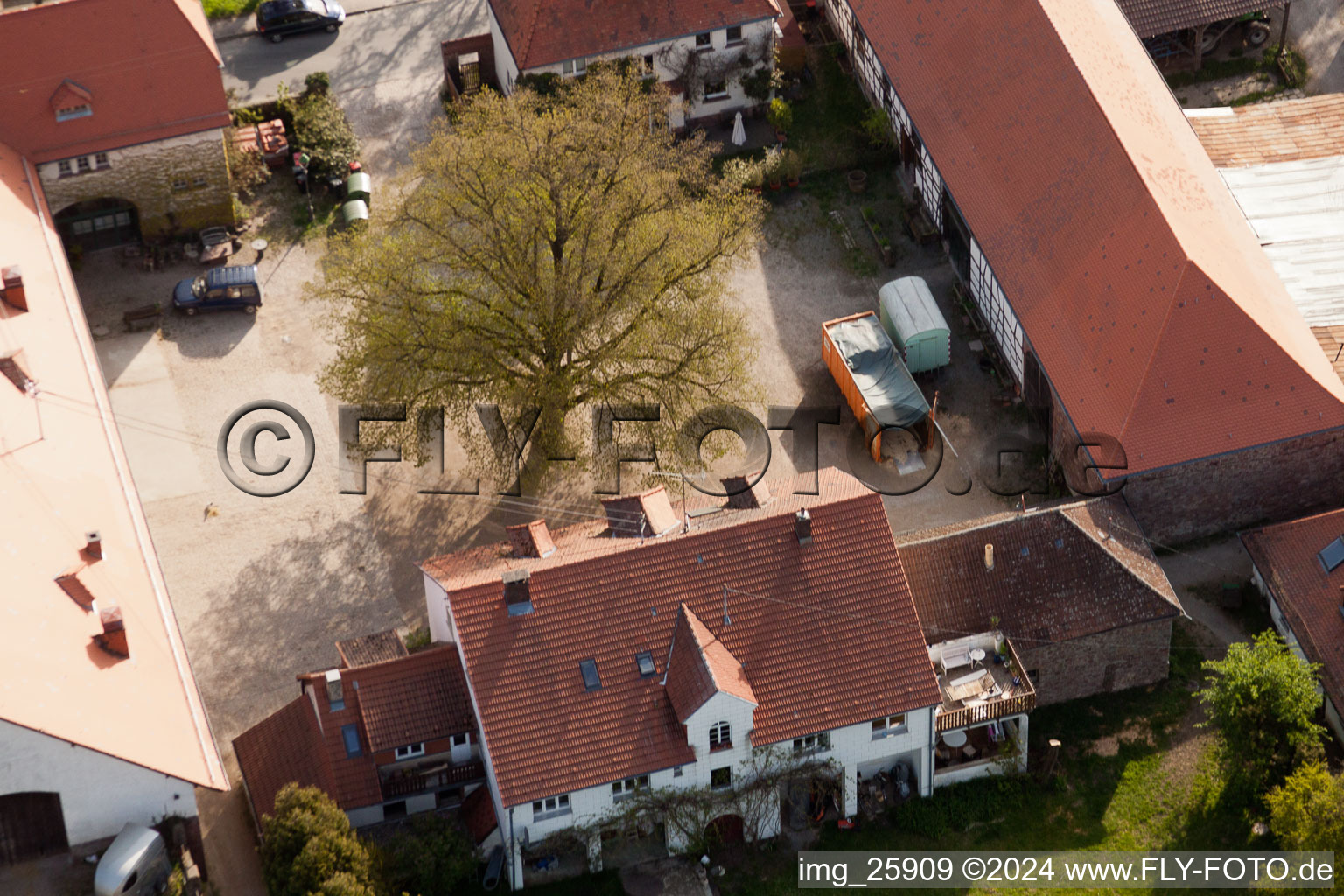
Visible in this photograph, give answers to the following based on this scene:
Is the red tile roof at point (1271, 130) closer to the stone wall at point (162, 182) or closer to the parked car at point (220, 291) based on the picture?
the parked car at point (220, 291)

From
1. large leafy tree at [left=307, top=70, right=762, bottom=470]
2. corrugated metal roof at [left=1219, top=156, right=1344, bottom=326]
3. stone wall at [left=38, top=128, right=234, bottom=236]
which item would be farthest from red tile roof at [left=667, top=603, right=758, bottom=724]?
stone wall at [left=38, top=128, right=234, bottom=236]

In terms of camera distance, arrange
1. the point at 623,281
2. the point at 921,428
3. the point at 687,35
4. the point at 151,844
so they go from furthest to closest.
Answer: the point at 687,35 → the point at 921,428 → the point at 623,281 → the point at 151,844

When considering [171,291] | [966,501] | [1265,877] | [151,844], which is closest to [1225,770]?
[1265,877]

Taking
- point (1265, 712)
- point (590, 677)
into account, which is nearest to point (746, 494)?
point (590, 677)

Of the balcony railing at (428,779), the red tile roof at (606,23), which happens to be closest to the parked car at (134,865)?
the balcony railing at (428,779)

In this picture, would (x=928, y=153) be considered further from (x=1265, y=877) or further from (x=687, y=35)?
(x=1265, y=877)

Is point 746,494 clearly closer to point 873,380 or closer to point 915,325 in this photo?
point 873,380

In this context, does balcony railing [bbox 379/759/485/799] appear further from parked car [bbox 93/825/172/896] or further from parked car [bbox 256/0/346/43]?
parked car [bbox 256/0/346/43]
